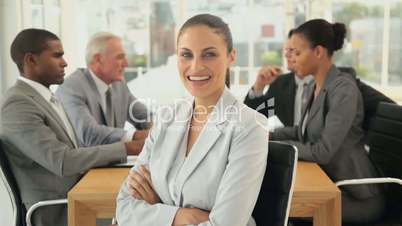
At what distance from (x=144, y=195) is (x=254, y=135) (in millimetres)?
407

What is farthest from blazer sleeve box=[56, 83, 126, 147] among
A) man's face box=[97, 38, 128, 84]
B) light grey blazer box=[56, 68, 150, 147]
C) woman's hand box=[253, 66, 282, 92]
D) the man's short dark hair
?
woman's hand box=[253, 66, 282, 92]

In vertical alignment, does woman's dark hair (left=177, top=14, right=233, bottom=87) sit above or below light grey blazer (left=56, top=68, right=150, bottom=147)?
above

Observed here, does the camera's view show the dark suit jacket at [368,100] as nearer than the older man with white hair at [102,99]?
Yes

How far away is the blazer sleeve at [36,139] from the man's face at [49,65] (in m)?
0.23

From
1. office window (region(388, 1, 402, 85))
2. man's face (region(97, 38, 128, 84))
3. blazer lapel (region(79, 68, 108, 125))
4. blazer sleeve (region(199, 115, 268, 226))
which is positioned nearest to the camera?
blazer sleeve (region(199, 115, 268, 226))

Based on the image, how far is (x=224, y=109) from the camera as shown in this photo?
1.54m

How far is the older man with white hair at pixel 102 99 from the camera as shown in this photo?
2.83 metres

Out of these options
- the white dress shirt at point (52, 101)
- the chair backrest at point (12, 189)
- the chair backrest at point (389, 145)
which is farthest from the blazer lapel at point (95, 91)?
the chair backrest at point (389, 145)

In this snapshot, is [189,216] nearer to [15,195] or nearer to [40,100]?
[15,195]

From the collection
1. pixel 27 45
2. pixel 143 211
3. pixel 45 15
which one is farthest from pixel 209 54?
pixel 45 15

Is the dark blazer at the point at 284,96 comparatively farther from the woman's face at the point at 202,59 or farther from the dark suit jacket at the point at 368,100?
the woman's face at the point at 202,59

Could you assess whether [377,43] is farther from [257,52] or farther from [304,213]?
[304,213]

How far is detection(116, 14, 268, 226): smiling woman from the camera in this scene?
140 cm

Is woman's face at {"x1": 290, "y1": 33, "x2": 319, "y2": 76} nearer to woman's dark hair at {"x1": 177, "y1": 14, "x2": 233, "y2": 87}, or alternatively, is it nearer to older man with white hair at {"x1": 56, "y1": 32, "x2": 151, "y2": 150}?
older man with white hair at {"x1": 56, "y1": 32, "x2": 151, "y2": 150}
